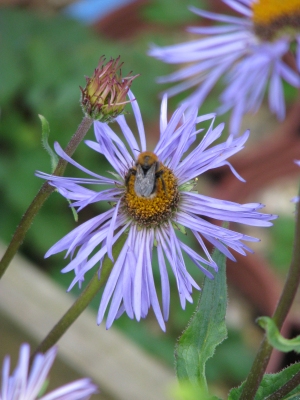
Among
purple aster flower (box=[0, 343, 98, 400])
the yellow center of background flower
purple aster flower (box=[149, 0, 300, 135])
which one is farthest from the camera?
purple aster flower (box=[149, 0, 300, 135])

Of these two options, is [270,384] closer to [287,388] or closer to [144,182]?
[287,388]

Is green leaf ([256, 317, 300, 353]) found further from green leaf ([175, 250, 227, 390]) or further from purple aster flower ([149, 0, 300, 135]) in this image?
purple aster flower ([149, 0, 300, 135])

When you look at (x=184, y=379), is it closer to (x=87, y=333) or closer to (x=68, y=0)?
(x=87, y=333)

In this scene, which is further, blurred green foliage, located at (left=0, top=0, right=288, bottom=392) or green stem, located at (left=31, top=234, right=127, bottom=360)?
blurred green foliage, located at (left=0, top=0, right=288, bottom=392)

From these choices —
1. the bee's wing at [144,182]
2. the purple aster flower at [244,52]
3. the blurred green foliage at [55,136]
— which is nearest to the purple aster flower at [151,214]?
the bee's wing at [144,182]

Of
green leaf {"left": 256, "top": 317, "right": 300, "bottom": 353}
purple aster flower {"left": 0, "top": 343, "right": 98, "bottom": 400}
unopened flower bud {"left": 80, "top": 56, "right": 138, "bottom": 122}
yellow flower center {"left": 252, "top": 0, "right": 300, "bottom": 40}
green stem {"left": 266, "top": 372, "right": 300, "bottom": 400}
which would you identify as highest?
yellow flower center {"left": 252, "top": 0, "right": 300, "bottom": 40}

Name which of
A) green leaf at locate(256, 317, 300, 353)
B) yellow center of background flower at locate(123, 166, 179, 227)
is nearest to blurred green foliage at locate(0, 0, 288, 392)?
yellow center of background flower at locate(123, 166, 179, 227)

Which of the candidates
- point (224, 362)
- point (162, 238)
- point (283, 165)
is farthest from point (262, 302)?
point (162, 238)
